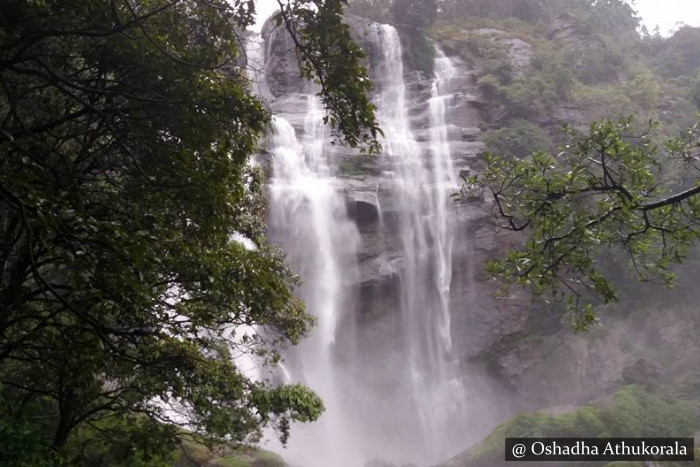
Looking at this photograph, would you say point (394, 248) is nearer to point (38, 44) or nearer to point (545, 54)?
point (545, 54)

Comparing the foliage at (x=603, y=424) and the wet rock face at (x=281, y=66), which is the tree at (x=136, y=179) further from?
the wet rock face at (x=281, y=66)

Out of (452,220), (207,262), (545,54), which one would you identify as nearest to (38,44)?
(207,262)

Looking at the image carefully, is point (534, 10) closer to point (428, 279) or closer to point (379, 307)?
point (428, 279)

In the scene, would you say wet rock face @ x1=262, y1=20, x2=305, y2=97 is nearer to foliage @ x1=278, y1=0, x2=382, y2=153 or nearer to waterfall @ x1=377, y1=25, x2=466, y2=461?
waterfall @ x1=377, y1=25, x2=466, y2=461

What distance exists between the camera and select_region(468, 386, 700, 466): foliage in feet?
51.8

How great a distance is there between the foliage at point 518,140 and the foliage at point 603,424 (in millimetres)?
11436

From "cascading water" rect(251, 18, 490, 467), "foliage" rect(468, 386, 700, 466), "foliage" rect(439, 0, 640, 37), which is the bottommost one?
"foliage" rect(468, 386, 700, 466)

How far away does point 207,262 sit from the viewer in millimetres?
5102

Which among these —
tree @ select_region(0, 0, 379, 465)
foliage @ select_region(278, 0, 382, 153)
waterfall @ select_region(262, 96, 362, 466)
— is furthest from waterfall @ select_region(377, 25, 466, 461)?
foliage @ select_region(278, 0, 382, 153)

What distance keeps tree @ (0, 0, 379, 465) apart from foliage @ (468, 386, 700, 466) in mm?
11592

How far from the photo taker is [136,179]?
17.4 ft

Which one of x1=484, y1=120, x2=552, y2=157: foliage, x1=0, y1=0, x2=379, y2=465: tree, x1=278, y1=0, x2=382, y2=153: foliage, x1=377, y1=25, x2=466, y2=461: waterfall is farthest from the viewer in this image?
x1=484, y1=120, x2=552, y2=157: foliage

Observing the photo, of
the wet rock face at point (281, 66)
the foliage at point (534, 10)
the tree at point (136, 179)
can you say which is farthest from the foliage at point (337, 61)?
the foliage at point (534, 10)

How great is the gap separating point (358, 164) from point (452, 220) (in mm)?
4297
